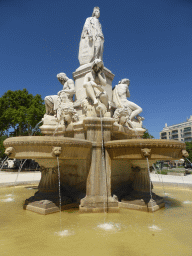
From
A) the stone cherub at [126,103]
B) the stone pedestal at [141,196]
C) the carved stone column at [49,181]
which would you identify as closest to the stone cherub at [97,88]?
the stone cherub at [126,103]

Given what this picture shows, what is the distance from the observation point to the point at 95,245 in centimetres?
311

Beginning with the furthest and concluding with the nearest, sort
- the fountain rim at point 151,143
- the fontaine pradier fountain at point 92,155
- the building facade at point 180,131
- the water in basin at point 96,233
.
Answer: the building facade at point 180,131, the fountain rim at point 151,143, the fontaine pradier fountain at point 92,155, the water in basin at point 96,233

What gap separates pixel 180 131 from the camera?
87.2 m

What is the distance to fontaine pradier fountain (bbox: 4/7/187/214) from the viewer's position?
15.5 feet

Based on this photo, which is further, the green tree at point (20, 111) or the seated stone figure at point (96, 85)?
the green tree at point (20, 111)

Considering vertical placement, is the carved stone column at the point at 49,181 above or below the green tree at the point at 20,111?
below

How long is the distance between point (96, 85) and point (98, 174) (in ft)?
9.87

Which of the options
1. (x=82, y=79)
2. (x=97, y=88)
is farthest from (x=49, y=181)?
(x=82, y=79)

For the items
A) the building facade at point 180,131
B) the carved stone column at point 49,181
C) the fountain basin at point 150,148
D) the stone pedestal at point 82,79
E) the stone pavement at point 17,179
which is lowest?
the stone pavement at point 17,179

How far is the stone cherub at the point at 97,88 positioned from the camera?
20.2ft

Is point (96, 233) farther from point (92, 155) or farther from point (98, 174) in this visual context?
point (92, 155)

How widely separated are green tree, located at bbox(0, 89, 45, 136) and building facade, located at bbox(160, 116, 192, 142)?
2811 inches

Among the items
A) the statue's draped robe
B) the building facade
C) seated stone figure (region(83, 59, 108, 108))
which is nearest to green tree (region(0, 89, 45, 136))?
the statue's draped robe

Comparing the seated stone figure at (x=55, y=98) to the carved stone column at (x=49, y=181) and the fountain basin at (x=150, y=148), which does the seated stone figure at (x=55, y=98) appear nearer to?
the carved stone column at (x=49, y=181)
